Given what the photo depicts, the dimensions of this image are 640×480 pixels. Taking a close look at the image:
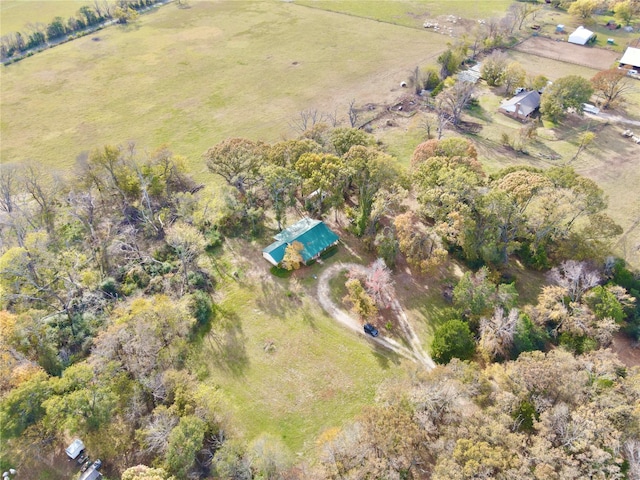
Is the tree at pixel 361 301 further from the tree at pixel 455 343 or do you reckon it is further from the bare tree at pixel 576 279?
the bare tree at pixel 576 279

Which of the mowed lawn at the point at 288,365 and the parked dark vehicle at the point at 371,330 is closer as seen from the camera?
the mowed lawn at the point at 288,365

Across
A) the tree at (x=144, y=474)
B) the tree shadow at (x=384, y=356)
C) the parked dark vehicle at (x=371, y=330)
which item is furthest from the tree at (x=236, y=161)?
the tree at (x=144, y=474)

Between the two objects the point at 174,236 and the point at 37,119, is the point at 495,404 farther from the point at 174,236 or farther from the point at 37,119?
the point at 37,119

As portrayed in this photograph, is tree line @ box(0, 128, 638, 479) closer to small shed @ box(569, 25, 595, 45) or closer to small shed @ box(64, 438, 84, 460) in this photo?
small shed @ box(64, 438, 84, 460)

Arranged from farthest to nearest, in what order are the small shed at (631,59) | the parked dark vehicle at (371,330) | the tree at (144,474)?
1. the small shed at (631,59)
2. the parked dark vehicle at (371,330)
3. the tree at (144,474)

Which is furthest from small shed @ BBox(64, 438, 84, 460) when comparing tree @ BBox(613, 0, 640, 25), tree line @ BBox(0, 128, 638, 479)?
tree @ BBox(613, 0, 640, 25)
